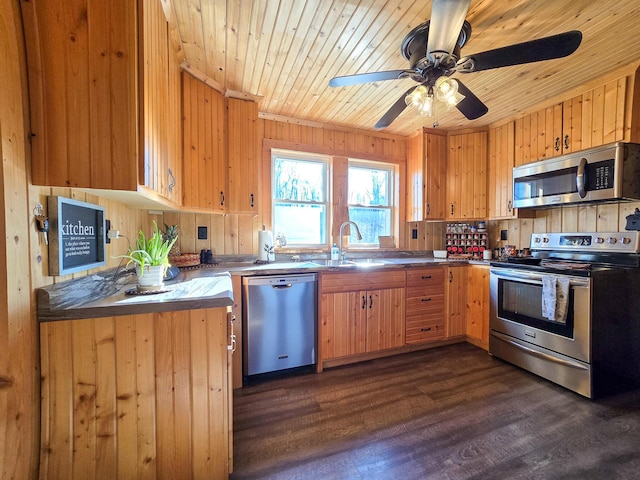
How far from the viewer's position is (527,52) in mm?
1291

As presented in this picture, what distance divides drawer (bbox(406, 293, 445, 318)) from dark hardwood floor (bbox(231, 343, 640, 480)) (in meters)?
0.59

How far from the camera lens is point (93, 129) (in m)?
1.03

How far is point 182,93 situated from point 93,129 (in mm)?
1179

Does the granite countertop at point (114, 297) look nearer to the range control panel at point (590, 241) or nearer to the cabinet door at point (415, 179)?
the cabinet door at point (415, 179)

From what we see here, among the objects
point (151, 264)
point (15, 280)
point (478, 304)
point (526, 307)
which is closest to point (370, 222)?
point (478, 304)

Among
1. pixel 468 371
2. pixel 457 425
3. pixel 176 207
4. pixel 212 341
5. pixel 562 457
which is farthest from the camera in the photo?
pixel 468 371

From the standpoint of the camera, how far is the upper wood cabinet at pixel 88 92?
98 centimetres

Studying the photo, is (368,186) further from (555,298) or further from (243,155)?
(555,298)

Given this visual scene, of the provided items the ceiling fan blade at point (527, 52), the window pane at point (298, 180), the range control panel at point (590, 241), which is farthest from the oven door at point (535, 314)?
the window pane at point (298, 180)

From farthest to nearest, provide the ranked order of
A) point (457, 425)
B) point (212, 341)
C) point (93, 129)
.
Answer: point (457, 425) → point (212, 341) → point (93, 129)

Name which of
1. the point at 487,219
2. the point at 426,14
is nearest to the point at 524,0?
the point at 426,14

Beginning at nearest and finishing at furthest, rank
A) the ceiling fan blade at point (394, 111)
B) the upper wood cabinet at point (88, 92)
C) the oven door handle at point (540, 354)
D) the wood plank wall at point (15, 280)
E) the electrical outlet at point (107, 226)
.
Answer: the wood plank wall at point (15, 280)
the upper wood cabinet at point (88, 92)
the electrical outlet at point (107, 226)
the ceiling fan blade at point (394, 111)
the oven door handle at point (540, 354)

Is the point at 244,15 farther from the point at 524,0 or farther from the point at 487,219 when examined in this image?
the point at 487,219

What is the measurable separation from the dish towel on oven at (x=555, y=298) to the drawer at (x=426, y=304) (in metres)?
0.87
